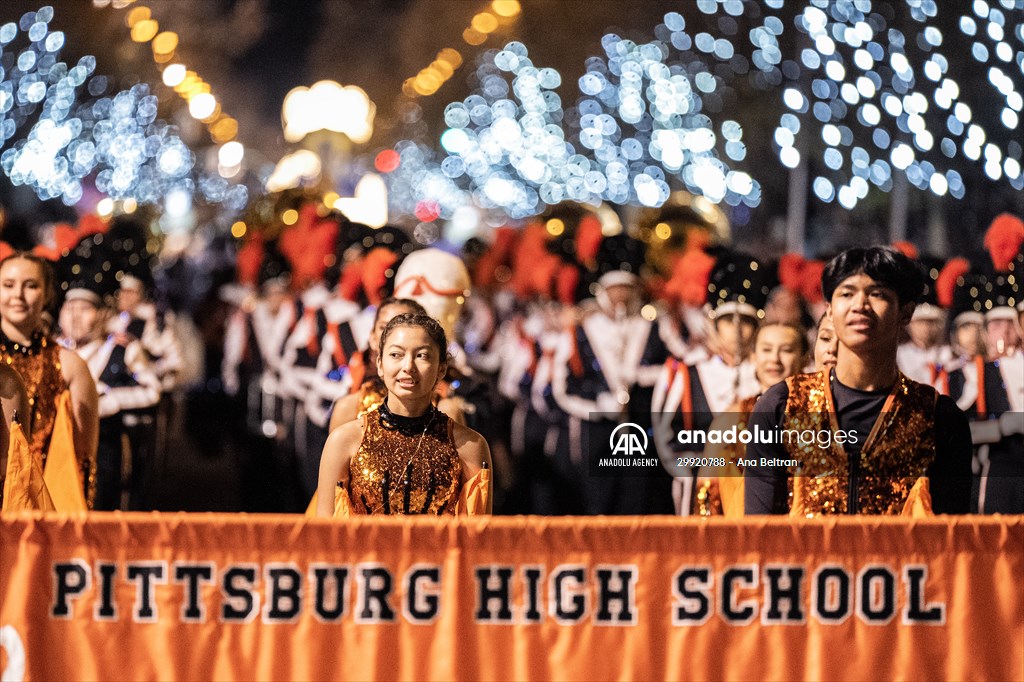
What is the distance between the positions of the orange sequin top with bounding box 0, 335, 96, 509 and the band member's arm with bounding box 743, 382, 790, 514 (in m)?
2.66

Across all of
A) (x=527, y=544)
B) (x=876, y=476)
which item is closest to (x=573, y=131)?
(x=876, y=476)

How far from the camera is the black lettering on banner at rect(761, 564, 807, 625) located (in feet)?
7.55

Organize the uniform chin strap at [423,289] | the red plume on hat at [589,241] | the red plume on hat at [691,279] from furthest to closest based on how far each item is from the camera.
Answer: the red plume on hat at [589,241], the red plume on hat at [691,279], the uniform chin strap at [423,289]

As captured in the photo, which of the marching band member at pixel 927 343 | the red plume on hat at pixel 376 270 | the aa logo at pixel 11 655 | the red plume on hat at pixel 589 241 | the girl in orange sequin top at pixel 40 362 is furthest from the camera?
the red plume on hat at pixel 589 241

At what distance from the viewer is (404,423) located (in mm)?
3129

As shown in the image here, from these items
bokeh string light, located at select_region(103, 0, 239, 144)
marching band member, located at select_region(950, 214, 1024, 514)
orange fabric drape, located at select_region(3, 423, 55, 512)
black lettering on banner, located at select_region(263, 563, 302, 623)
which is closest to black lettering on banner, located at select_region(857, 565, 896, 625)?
black lettering on banner, located at select_region(263, 563, 302, 623)

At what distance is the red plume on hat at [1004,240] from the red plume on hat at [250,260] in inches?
182

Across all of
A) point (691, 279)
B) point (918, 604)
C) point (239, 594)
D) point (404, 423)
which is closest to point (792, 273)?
point (691, 279)

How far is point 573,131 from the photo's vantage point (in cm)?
880

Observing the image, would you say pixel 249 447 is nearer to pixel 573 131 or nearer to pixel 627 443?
pixel 627 443

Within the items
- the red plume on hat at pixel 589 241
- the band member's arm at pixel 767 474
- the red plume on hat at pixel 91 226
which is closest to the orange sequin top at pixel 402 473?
the band member's arm at pixel 767 474

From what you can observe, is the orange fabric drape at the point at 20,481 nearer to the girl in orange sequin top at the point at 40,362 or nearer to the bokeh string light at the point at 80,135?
the girl in orange sequin top at the point at 40,362

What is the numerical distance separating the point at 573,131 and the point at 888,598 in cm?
687

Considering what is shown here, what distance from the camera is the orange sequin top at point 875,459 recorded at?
3.12m
